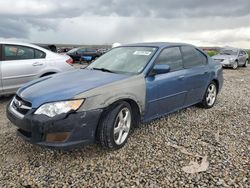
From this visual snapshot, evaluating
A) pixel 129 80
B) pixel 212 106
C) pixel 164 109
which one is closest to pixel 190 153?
pixel 164 109

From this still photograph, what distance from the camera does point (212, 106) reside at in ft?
20.1

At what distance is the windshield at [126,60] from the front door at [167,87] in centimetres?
21

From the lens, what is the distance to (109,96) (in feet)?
11.6

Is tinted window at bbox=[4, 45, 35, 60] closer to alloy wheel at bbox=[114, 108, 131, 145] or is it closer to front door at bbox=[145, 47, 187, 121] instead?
front door at bbox=[145, 47, 187, 121]

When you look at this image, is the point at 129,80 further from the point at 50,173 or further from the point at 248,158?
the point at 248,158

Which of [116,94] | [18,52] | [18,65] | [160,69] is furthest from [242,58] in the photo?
[116,94]

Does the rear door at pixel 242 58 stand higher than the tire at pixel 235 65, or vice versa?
the rear door at pixel 242 58

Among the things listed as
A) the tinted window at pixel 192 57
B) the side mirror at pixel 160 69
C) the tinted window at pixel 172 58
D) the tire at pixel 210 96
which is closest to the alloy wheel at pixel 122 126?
the side mirror at pixel 160 69

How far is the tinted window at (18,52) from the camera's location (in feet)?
20.4

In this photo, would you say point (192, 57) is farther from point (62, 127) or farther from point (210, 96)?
point (62, 127)

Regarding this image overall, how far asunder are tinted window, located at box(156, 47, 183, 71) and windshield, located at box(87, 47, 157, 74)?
0.17m

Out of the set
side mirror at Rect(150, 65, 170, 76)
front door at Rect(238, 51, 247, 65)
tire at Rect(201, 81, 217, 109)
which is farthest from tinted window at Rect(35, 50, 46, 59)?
front door at Rect(238, 51, 247, 65)

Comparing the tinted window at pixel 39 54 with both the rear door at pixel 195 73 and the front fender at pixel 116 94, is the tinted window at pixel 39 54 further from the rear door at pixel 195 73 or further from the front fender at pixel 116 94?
the front fender at pixel 116 94

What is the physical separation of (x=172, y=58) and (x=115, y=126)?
1799mm
